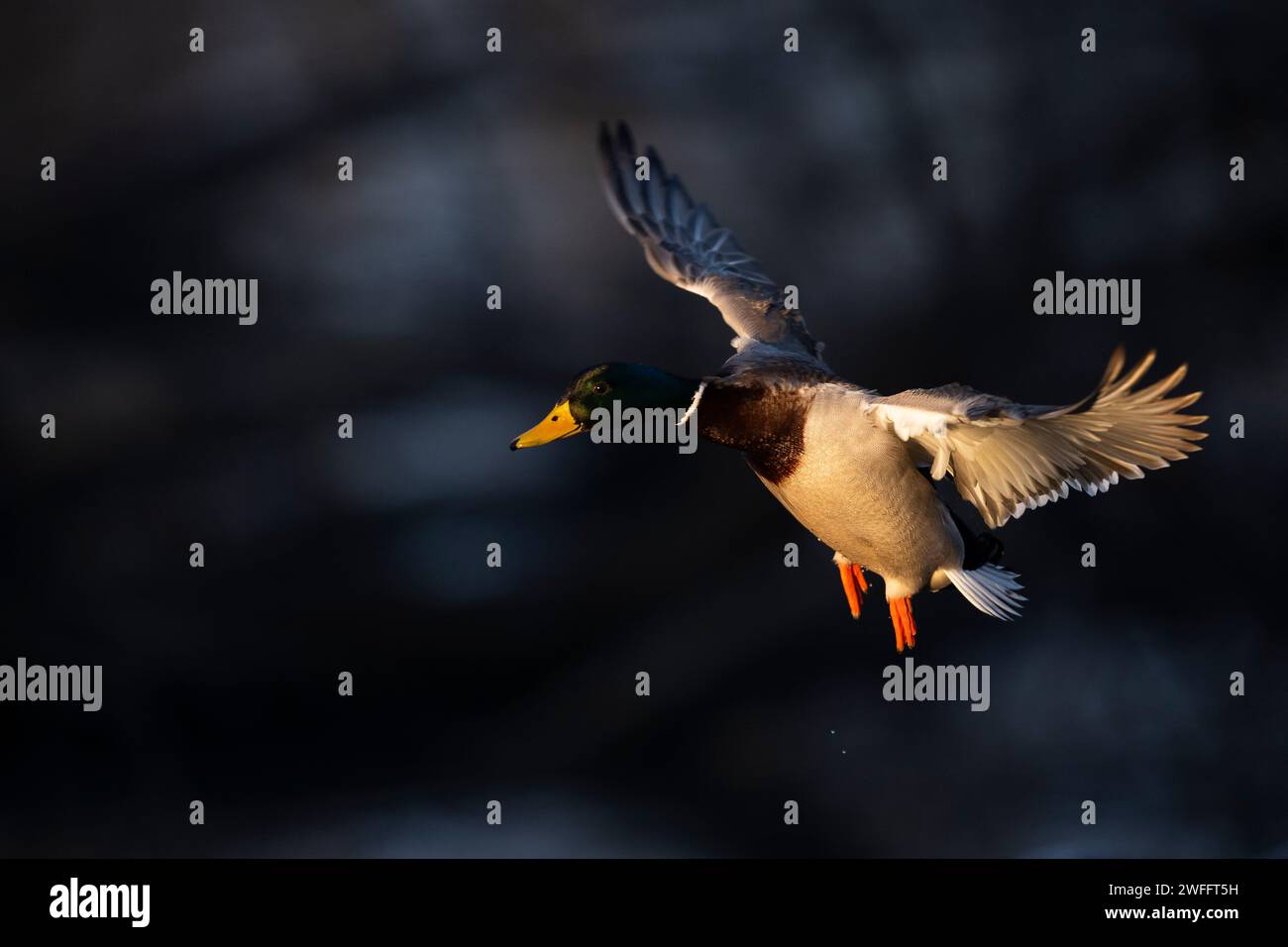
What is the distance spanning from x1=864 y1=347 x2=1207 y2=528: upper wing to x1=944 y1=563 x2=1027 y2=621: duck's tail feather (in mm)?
176

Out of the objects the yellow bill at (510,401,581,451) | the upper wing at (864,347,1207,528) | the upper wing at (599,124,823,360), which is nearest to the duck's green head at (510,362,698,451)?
the yellow bill at (510,401,581,451)

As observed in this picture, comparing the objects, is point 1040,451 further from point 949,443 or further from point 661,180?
point 661,180

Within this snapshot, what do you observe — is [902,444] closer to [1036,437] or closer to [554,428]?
[1036,437]

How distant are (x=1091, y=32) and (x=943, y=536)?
9.15 ft

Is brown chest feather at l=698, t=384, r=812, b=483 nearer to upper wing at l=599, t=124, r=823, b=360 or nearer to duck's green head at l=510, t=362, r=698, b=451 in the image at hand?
duck's green head at l=510, t=362, r=698, b=451

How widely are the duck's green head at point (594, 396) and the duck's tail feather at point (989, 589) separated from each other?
72 cm

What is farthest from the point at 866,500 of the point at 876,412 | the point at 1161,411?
the point at 1161,411

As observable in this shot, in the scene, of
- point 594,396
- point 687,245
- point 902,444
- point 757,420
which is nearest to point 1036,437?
point 902,444

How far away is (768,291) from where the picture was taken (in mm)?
3330

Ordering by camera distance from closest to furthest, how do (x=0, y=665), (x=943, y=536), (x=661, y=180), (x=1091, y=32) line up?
(x=943, y=536) → (x=661, y=180) → (x=0, y=665) → (x=1091, y=32)

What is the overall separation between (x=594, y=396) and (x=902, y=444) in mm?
542

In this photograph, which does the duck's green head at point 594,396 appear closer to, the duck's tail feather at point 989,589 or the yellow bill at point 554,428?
the yellow bill at point 554,428

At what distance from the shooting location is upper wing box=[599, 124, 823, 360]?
10.5ft
